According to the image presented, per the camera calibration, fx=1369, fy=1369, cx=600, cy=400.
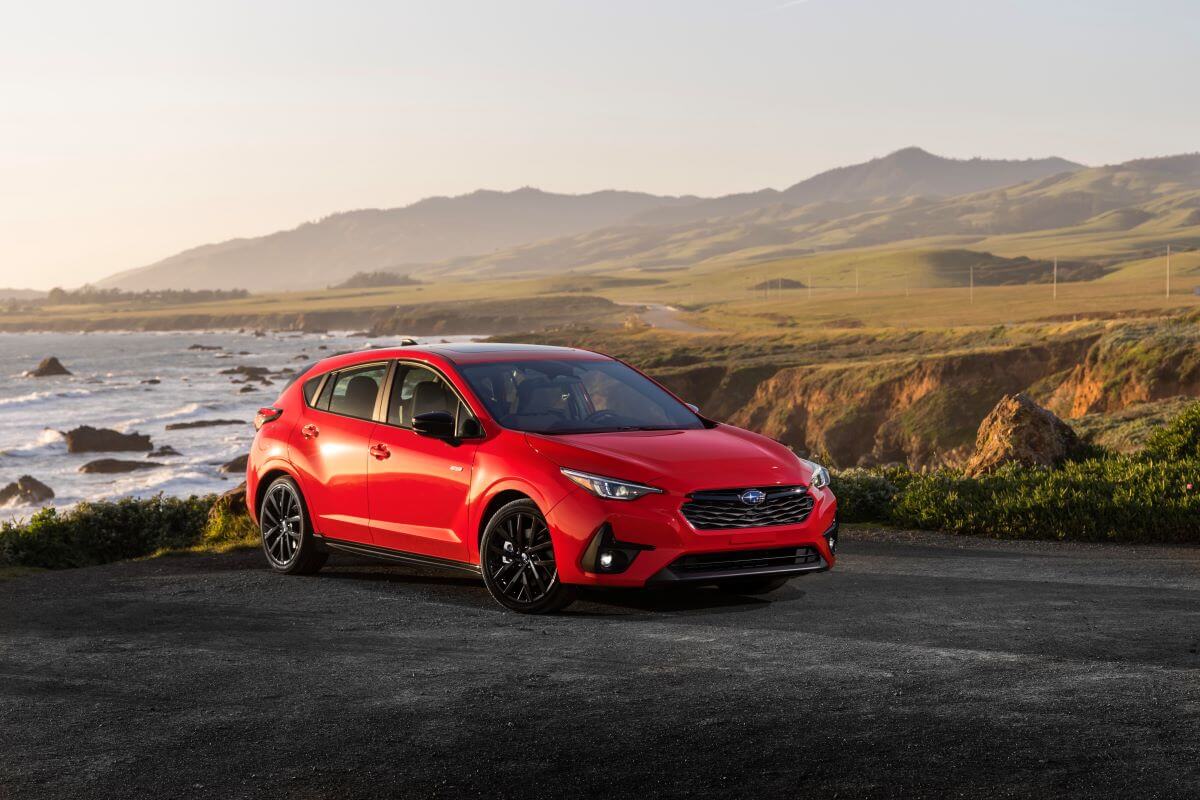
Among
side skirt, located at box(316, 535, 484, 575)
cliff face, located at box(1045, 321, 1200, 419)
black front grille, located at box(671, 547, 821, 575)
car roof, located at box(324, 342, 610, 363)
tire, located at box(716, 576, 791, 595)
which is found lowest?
cliff face, located at box(1045, 321, 1200, 419)

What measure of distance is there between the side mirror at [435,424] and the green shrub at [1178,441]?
32.8ft

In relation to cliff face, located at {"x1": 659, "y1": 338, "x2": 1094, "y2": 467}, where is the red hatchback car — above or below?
above

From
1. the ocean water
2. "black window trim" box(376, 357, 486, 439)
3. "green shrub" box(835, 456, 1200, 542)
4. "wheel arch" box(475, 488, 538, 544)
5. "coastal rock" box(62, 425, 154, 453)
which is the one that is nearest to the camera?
"wheel arch" box(475, 488, 538, 544)

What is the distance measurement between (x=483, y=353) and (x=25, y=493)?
Result: 43.0 metres

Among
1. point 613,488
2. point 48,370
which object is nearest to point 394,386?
point 613,488

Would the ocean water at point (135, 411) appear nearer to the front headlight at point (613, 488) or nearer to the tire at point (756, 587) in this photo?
the tire at point (756, 587)

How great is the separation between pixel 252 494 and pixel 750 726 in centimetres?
656

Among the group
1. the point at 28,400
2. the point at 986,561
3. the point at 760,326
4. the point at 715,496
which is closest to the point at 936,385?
the point at 986,561

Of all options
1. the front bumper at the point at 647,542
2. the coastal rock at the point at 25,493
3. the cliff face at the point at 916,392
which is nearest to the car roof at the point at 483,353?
the front bumper at the point at 647,542

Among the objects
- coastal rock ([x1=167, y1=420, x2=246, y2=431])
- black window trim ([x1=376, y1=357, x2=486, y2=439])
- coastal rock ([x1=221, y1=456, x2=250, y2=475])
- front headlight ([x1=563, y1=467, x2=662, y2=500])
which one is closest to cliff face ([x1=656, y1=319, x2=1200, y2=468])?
coastal rock ([x1=221, y1=456, x2=250, y2=475])

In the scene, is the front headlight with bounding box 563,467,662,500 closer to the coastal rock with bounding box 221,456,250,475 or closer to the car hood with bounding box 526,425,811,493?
the car hood with bounding box 526,425,811,493

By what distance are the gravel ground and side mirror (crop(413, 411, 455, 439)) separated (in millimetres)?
1255

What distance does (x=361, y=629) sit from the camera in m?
9.12

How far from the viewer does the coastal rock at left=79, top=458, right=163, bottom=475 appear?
181 ft
